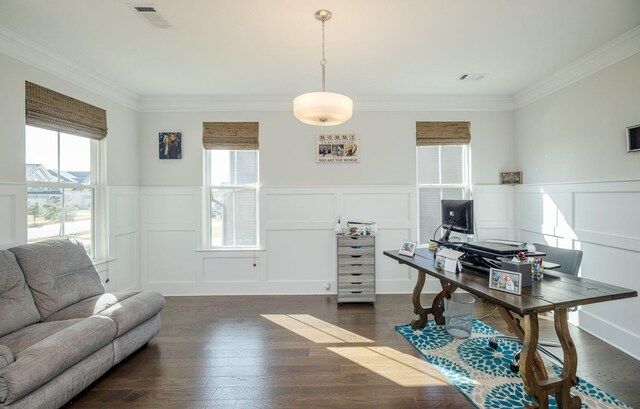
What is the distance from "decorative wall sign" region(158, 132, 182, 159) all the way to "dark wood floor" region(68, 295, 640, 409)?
2125mm

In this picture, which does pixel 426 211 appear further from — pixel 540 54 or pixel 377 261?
pixel 540 54

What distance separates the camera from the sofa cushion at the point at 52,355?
1658 mm

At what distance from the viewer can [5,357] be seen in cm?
173

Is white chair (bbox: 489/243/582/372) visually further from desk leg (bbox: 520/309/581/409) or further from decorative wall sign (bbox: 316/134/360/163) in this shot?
Result: decorative wall sign (bbox: 316/134/360/163)

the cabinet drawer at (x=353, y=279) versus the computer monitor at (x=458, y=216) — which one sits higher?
the computer monitor at (x=458, y=216)

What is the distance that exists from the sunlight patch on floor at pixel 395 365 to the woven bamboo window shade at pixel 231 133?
2.86 m

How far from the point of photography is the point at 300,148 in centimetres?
429

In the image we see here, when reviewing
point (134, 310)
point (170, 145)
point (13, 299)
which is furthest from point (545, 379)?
point (170, 145)

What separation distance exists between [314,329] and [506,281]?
1920 mm

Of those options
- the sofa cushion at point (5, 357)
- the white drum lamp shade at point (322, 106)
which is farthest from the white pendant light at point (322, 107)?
the sofa cushion at point (5, 357)

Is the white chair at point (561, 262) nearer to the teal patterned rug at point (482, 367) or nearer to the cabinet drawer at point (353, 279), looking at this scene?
the teal patterned rug at point (482, 367)

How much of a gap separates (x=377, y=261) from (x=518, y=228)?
6.49 feet

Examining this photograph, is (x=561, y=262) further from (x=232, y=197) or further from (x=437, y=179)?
(x=232, y=197)

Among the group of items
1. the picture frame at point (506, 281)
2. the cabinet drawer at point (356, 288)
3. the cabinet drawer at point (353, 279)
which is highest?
the picture frame at point (506, 281)
